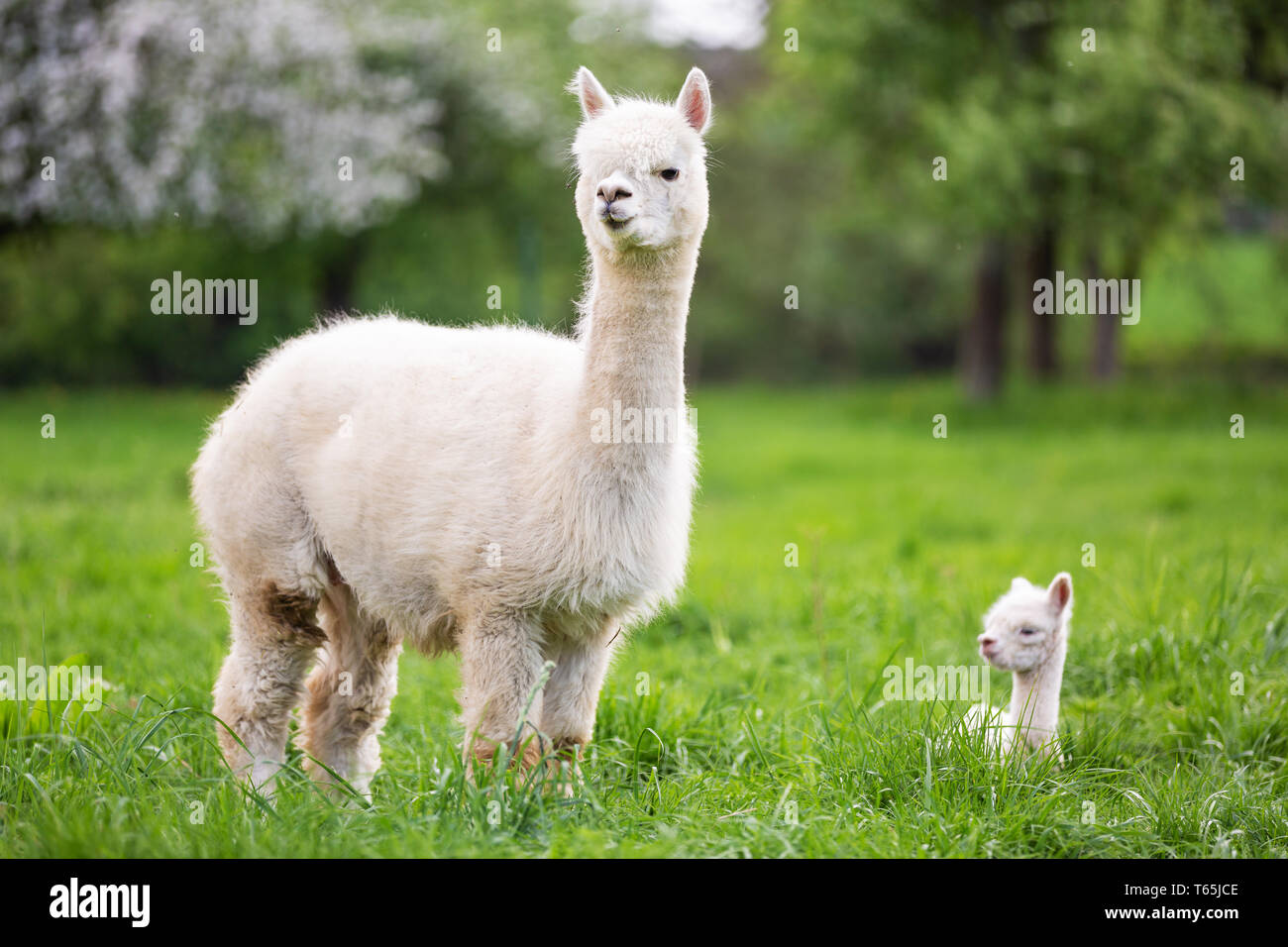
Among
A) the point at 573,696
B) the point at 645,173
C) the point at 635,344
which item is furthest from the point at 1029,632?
the point at 645,173

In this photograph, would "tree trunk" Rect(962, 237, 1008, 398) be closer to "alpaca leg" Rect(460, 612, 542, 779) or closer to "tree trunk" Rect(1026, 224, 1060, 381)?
"tree trunk" Rect(1026, 224, 1060, 381)

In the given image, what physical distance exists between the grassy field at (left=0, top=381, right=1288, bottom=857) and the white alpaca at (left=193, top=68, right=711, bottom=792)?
348 mm

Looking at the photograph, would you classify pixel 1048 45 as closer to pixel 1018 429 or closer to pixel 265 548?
pixel 1018 429

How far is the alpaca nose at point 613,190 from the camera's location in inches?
138

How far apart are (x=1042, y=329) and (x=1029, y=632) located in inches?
596

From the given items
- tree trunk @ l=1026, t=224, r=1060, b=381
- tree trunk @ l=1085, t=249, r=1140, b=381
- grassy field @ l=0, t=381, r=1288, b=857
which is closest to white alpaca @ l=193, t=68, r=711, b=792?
grassy field @ l=0, t=381, r=1288, b=857

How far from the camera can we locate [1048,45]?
14.4 metres

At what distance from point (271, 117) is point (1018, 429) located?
952cm

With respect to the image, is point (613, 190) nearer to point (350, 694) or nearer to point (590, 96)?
point (590, 96)

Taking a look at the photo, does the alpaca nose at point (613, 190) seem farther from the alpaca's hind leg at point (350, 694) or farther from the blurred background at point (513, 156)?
the blurred background at point (513, 156)

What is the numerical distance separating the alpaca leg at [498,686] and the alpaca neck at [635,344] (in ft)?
1.98

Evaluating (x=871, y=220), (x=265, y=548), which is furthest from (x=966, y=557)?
(x=871, y=220)

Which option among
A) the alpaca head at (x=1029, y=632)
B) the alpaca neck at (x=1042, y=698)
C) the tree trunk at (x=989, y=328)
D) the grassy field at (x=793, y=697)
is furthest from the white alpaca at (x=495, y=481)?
the tree trunk at (x=989, y=328)

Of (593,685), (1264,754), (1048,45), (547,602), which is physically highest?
(1048,45)
